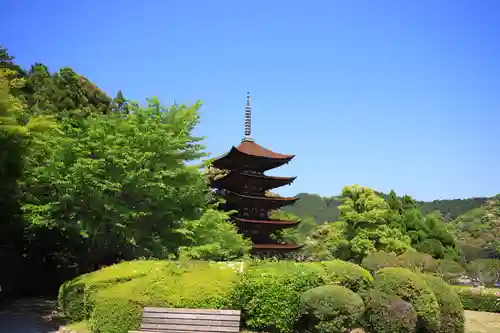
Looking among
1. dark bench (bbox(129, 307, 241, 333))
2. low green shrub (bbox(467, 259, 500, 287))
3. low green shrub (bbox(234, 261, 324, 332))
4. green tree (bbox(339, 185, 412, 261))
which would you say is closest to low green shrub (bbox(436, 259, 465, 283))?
low green shrub (bbox(467, 259, 500, 287))

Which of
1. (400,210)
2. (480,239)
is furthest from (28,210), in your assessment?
Answer: (480,239)

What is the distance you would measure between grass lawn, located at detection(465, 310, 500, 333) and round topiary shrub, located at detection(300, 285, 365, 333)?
792cm

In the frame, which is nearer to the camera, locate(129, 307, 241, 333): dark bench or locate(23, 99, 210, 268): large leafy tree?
locate(129, 307, 241, 333): dark bench

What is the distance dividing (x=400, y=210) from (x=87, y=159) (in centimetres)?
3794

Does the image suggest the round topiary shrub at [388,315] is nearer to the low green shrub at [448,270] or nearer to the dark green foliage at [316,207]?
the low green shrub at [448,270]

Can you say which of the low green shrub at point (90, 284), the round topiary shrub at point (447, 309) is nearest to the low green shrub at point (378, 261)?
the round topiary shrub at point (447, 309)

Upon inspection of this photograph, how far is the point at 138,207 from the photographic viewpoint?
15.0 meters

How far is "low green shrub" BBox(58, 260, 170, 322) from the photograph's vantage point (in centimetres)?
1016

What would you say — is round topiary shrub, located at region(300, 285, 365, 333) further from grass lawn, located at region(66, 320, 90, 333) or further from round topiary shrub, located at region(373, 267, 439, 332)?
grass lawn, located at region(66, 320, 90, 333)

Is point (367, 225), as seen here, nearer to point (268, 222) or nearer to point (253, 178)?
point (268, 222)

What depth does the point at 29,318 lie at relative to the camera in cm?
1241

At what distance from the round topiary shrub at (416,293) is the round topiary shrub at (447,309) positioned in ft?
2.02

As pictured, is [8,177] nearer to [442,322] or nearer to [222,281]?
[222,281]

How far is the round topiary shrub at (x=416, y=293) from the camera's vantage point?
10.1 m
